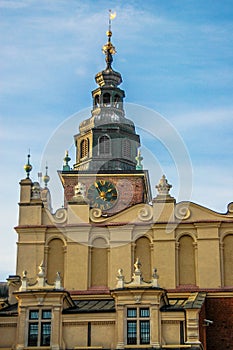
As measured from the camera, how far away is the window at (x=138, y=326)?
157ft

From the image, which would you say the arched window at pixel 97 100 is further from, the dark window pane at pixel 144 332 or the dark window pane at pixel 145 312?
the dark window pane at pixel 144 332

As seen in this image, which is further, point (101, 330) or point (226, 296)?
point (226, 296)

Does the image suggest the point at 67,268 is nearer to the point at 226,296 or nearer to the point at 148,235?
the point at 148,235

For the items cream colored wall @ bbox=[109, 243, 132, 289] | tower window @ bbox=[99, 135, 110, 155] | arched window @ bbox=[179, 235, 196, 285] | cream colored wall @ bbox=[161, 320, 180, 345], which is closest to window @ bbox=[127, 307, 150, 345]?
cream colored wall @ bbox=[161, 320, 180, 345]

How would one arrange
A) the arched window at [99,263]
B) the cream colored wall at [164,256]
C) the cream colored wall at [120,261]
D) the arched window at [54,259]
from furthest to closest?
the arched window at [54,259] < the arched window at [99,263] < the cream colored wall at [120,261] < the cream colored wall at [164,256]

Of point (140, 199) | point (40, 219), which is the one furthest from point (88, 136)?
point (40, 219)

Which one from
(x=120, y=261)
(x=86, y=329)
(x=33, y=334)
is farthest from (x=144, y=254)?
(x=33, y=334)

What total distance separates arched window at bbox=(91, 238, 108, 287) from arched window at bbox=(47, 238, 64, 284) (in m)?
2.07

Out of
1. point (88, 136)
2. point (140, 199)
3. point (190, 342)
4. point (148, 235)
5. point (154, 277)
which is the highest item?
point (88, 136)

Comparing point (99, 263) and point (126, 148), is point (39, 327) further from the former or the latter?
point (126, 148)

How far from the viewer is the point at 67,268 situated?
184 feet

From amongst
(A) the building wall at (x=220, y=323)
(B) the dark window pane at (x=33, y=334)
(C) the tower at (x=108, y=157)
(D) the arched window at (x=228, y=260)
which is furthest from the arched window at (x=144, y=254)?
(B) the dark window pane at (x=33, y=334)

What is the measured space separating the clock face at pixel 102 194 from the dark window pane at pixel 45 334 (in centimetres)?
1810

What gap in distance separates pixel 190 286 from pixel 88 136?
19.4 m
